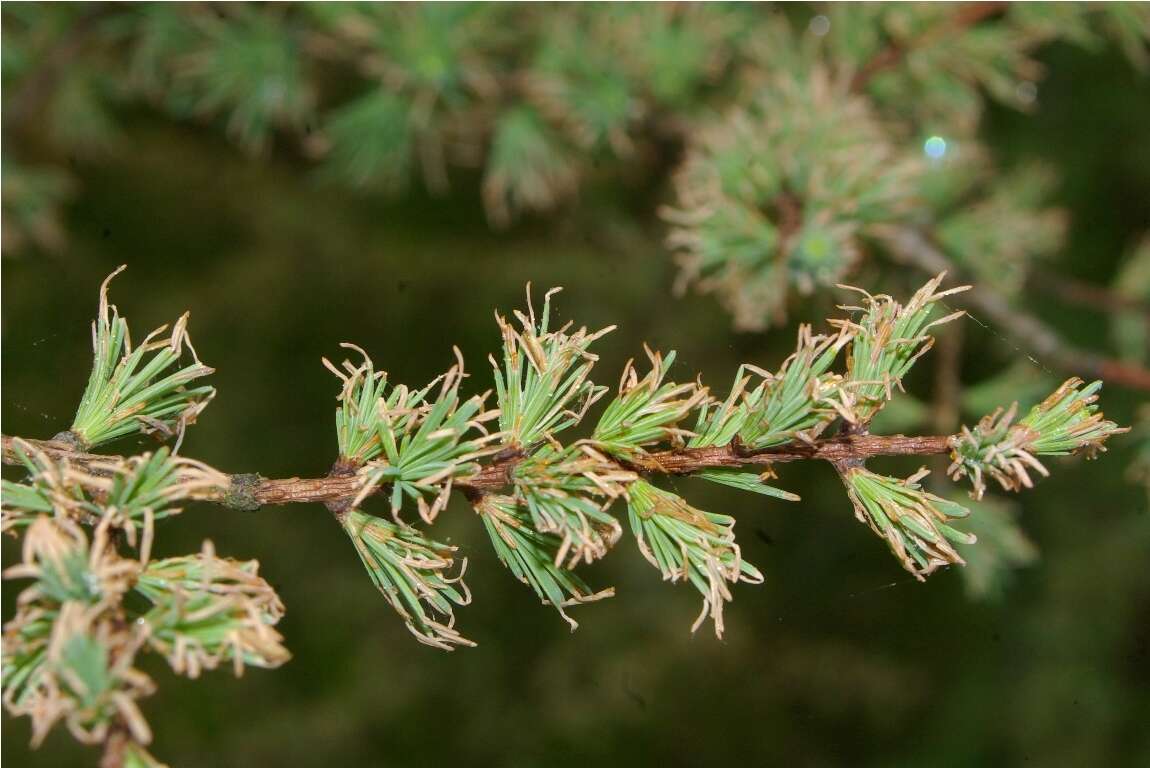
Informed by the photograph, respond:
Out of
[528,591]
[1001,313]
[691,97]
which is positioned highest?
[691,97]

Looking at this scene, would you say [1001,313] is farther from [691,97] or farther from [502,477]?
[502,477]

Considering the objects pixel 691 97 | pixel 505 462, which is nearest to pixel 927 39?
pixel 691 97

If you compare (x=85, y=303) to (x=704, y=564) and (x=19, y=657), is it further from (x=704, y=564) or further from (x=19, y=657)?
(x=704, y=564)

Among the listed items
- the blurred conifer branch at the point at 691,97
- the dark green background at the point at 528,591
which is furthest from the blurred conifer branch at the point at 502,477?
the dark green background at the point at 528,591

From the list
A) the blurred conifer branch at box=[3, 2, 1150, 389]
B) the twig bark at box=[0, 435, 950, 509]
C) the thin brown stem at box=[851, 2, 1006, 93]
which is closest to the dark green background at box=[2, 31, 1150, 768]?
the blurred conifer branch at box=[3, 2, 1150, 389]

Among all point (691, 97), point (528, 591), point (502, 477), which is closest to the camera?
point (502, 477)

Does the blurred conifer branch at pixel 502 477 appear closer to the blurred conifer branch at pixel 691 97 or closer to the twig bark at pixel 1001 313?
the blurred conifer branch at pixel 691 97
